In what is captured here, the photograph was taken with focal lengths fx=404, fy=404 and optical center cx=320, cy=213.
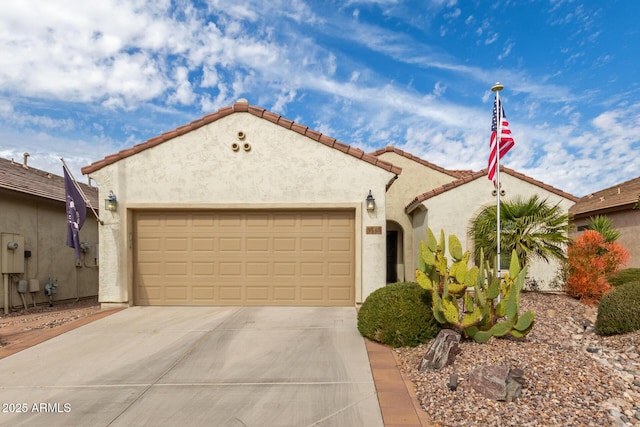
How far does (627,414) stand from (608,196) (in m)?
18.3

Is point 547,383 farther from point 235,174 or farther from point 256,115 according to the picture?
point 256,115

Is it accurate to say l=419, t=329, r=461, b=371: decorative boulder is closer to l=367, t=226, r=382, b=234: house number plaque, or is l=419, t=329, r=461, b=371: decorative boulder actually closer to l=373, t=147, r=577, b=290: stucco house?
l=367, t=226, r=382, b=234: house number plaque

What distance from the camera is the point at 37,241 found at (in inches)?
460

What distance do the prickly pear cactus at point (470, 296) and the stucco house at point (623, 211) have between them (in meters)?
9.00

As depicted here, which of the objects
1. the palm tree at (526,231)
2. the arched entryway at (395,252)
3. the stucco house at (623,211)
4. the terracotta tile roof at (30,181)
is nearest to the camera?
the palm tree at (526,231)

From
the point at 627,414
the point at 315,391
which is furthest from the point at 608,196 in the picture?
the point at 315,391

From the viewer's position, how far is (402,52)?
12703 mm

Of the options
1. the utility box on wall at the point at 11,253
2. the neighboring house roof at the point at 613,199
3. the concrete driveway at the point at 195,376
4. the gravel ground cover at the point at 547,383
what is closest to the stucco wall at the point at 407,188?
the neighboring house roof at the point at 613,199

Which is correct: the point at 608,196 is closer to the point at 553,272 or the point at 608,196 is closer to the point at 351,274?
the point at 553,272

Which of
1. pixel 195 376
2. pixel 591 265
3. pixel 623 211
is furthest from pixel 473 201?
pixel 195 376

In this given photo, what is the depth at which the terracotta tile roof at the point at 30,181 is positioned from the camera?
10.9 m

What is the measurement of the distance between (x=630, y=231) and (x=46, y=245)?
20.5m

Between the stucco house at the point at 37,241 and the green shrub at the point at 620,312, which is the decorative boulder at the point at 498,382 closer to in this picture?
the green shrub at the point at 620,312

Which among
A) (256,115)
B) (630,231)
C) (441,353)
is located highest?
(256,115)
